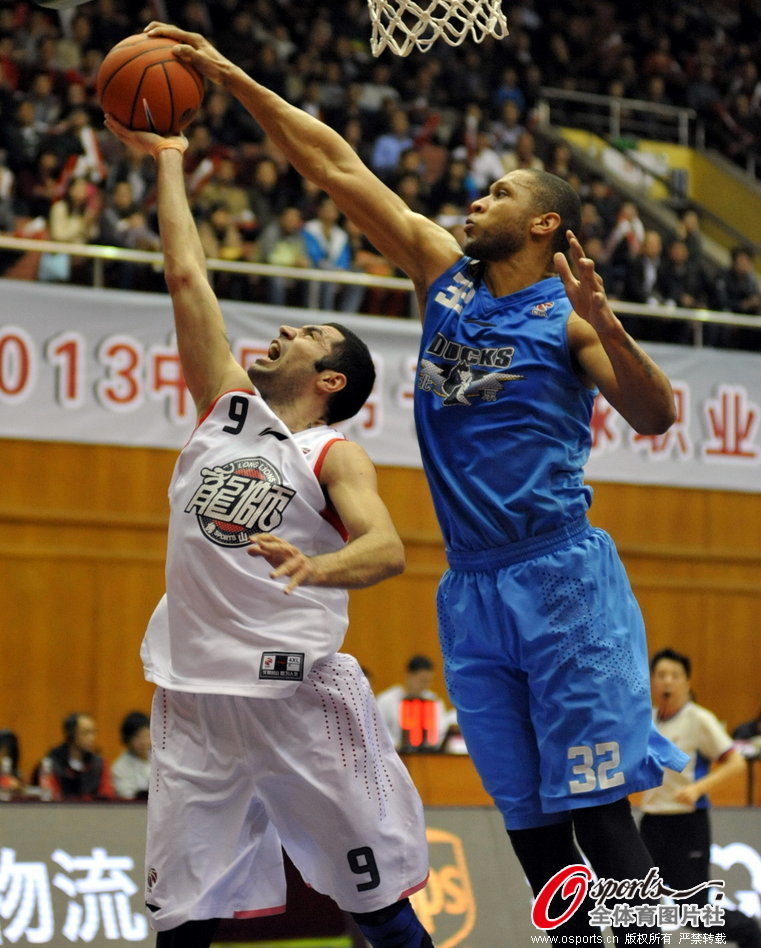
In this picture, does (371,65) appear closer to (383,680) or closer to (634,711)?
(383,680)

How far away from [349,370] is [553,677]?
1.10 m

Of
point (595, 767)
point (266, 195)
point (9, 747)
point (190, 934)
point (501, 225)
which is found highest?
point (266, 195)

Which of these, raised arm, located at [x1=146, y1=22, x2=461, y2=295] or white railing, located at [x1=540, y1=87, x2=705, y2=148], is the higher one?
white railing, located at [x1=540, y1=87, x2=705, y2=148]

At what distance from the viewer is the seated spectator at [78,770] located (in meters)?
8.48

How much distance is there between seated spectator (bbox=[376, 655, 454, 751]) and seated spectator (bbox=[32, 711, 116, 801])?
179 cm

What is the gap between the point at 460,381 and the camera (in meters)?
3.98

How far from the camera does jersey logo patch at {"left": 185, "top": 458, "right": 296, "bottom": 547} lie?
3.71 m

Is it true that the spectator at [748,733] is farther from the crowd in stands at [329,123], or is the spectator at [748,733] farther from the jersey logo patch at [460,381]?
the jersey logo patch at [460,381]

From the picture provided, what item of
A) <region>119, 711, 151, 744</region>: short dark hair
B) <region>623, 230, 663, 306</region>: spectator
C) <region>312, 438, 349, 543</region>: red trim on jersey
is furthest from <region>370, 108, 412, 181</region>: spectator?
<region>312, 438, 349, 543</region>: red trim on jersey

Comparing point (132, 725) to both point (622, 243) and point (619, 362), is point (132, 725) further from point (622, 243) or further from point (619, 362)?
point (622, 243)

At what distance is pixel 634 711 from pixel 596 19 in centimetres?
1656

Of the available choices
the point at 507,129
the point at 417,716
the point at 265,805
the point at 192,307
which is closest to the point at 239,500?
the point at 192,307

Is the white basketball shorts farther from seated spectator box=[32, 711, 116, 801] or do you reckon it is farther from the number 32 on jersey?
seated spectator box=[32, 711, 116, 801]

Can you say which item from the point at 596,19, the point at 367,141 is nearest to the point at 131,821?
the point at 367,141
